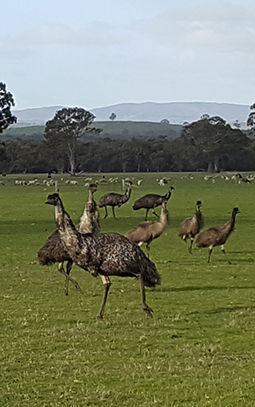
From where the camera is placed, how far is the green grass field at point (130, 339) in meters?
7.52

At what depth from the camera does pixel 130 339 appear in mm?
9805

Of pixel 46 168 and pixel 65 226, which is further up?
pixel 65 226

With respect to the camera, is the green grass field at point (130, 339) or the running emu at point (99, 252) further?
the running emu at point (99, 252)

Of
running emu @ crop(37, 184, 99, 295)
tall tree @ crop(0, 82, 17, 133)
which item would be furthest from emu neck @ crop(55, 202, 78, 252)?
tall tree @ crop(0, 82, 17, 133)

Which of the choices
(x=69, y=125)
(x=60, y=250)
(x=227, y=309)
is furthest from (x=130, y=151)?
(x=227, y=309)

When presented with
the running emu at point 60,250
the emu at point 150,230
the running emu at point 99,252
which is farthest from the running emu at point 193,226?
the running emu at point 99,252

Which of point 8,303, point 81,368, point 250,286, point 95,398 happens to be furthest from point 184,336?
point 250,286

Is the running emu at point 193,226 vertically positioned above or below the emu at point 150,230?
below

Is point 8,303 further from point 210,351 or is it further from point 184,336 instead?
point 210,351

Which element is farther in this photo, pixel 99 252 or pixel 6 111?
pixel 6 111

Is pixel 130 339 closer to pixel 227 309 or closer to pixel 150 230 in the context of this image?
pixel 227 309

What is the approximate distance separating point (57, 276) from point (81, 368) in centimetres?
768

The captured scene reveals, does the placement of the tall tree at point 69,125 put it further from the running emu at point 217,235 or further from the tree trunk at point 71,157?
the running emu at point 217,235

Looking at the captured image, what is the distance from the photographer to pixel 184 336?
32.9 feet
